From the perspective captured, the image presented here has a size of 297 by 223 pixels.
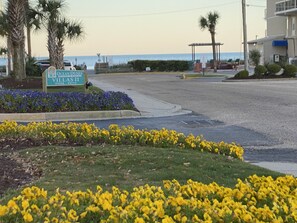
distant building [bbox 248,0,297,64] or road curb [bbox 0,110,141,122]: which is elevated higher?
distant building [bbox 248,0,297,64]

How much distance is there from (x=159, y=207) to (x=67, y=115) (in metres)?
11.3

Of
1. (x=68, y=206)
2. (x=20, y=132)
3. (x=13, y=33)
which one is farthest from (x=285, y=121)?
(x=13, y=33)

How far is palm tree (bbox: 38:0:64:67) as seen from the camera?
27.3 meters

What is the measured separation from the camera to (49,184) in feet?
19.0

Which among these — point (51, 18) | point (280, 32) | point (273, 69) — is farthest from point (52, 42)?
point (280, 32)

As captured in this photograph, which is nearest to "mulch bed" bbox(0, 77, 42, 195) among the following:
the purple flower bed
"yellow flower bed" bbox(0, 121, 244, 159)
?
"yellow flower bed" bbox(0, 121, 244, 159)

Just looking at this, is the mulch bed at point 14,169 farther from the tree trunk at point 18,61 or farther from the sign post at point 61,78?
the tree trunk at point 18,61

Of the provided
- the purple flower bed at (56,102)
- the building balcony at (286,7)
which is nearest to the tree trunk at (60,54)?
the purple flower bed at (56,102)

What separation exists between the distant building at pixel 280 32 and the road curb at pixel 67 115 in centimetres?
4617

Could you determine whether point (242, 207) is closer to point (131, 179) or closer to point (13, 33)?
point (131, 179)

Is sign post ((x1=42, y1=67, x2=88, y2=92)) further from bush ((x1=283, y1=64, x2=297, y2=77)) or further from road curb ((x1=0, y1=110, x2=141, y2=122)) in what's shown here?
bush ((x1=283, y1=64, x2=297, y2=77))

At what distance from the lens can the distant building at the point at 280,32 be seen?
6341 cm

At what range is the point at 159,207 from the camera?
12.2 ft

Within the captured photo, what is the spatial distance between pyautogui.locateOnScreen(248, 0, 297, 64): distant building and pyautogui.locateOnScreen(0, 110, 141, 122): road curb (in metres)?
46.2
